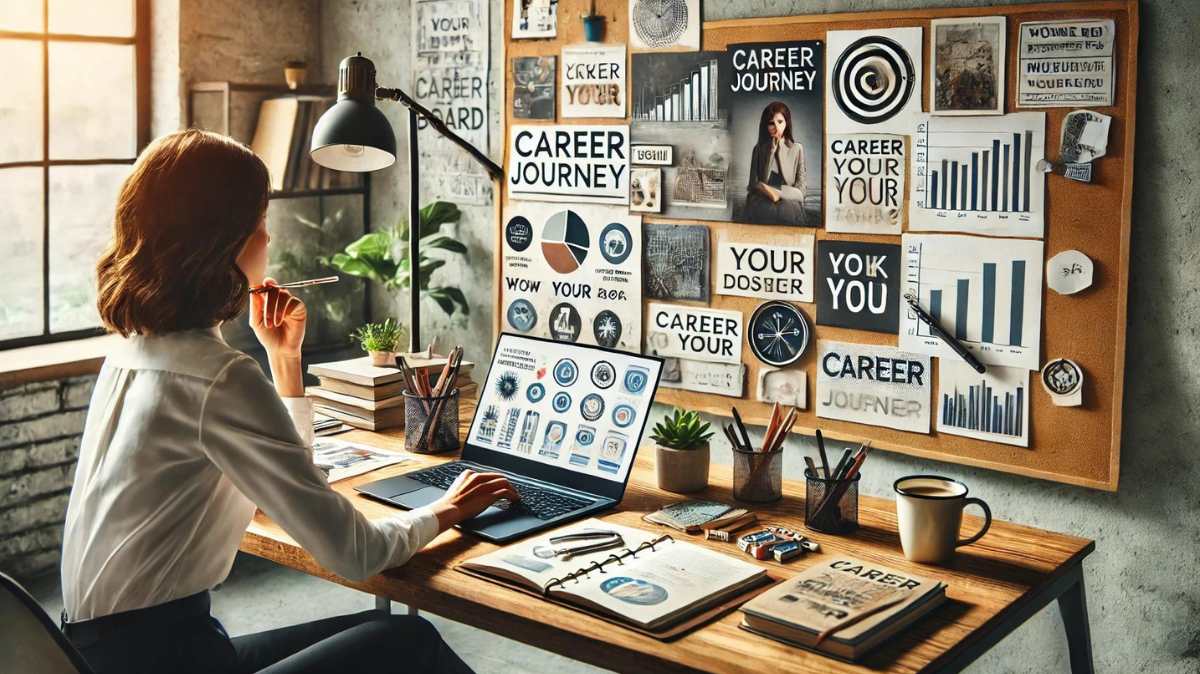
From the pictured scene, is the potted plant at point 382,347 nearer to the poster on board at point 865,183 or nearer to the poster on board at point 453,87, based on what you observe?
the poster on board at point 453,87

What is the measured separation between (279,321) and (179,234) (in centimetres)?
60

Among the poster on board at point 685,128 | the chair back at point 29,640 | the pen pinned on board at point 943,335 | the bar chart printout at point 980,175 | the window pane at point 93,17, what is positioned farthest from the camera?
the window pane at point 93,17

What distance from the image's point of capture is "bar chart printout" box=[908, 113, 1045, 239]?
2.80 m

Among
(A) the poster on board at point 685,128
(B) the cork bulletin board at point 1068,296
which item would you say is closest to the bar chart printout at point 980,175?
(B) the cork bulletin board at point 1068,296

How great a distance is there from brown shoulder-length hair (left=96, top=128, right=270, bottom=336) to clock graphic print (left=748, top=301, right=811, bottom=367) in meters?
1.71

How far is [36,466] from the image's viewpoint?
3795 mm

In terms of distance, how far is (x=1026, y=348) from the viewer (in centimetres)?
285

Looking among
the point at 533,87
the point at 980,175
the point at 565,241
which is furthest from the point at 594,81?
the point at 980,175

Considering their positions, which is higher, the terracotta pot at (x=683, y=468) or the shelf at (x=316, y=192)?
the shelf at (x=316, y=192)

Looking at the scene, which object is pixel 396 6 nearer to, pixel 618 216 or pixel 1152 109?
pixel 618 216

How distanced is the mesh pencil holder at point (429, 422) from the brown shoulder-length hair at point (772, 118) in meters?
1.16

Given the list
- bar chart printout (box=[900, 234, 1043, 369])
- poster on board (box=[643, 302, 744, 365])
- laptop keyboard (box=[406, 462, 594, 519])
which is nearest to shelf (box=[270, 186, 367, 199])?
poster on board (box=[643, 302, 744, 365])

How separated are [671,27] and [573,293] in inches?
33.6

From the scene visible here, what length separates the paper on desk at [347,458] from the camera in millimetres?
2488
